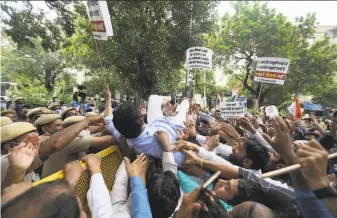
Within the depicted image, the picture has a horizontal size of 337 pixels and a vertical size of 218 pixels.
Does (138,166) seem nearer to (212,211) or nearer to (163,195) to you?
(163,195)

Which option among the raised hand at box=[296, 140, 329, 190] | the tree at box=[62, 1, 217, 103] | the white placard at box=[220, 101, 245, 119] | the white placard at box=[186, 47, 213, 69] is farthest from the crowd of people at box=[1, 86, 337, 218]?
the tree at box=[62, 1, 217, 103]

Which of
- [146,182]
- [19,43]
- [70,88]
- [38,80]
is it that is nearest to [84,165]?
[146,182]

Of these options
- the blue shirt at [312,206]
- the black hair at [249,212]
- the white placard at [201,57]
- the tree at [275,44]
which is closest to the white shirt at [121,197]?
the black hair at [249,212]

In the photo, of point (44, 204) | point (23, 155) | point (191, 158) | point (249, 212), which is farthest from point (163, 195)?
point (23, 155)

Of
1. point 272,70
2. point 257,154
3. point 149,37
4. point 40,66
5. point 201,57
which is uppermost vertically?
point 149,37

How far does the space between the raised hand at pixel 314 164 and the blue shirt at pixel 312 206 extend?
0.21 feet

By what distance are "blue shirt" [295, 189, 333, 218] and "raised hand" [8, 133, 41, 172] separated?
1.45m

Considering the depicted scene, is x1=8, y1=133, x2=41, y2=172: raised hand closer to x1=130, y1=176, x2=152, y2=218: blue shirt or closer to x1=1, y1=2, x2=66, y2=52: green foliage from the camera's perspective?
x1=130, y1=176, x2=152, y2=218: blue shirt

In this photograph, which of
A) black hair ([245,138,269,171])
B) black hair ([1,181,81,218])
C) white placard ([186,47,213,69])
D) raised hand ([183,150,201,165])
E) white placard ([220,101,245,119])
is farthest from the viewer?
white placard ([186,47,213,69])

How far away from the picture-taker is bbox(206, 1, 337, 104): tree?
21.0 metres

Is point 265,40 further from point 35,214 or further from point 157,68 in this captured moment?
point 35,214

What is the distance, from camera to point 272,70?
6.42 meters

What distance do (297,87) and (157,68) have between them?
1335 centimetres

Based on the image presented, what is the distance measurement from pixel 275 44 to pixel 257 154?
21.1m
